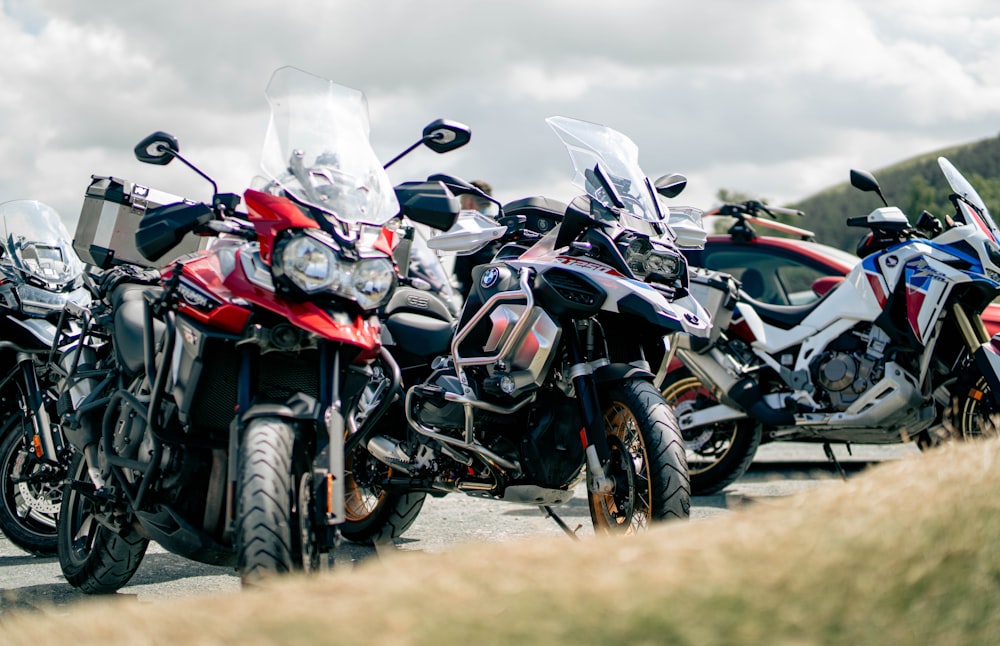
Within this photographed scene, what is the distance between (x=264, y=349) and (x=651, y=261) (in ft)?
6.27

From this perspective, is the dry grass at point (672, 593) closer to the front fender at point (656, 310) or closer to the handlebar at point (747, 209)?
the front fender at point (656, 310)

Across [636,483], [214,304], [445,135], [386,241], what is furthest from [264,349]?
[636,483]

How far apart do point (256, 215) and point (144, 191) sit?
2160 mm

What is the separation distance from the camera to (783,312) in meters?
7.84

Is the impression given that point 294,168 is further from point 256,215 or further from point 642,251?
point 642,251

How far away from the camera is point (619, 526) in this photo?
183 inches

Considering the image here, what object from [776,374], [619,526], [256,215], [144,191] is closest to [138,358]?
[256,215]

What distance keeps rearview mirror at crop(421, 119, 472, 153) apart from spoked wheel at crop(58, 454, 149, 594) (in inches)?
74.5

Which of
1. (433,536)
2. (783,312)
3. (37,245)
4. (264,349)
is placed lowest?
(433,536)

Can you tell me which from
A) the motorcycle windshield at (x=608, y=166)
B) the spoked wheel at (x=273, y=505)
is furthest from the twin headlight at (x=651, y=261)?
the spoked wheel at (x=273, y=505)

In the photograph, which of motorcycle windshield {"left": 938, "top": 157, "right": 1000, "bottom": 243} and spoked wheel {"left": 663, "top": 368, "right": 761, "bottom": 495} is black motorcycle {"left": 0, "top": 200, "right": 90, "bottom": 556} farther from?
motorcycle windshield {"left": 938, "top": 157, "right": 1000, "bottom": 243}

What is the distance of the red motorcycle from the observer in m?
3.62

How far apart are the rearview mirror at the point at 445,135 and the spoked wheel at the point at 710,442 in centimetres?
339

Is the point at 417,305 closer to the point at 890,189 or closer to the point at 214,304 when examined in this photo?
the point at 214,304
